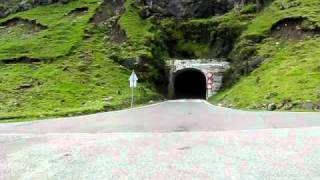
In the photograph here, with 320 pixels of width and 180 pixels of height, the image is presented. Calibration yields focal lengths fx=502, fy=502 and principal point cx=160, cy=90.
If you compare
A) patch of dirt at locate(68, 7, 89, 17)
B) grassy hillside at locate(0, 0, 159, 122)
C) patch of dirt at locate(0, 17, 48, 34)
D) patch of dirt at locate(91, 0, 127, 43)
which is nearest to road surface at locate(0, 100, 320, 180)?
grassy hillside at locate(0, 0, 159, 122)

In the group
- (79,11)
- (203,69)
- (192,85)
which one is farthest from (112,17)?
(203,69)

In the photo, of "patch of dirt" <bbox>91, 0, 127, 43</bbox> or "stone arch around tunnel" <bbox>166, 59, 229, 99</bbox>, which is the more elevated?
"patch of dirt" <bbox>91, 0, 127, 43</bbox>

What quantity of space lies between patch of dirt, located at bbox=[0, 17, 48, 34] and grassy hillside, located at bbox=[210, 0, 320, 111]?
27092mm

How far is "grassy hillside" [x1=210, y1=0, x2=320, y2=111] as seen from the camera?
110 feet

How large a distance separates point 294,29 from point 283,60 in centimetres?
805

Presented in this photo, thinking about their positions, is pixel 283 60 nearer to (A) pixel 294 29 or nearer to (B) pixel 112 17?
(A) pixel 294 29

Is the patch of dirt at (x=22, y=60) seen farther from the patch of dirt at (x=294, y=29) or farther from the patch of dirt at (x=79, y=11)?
the patch of dirt at (x=294, y=29)

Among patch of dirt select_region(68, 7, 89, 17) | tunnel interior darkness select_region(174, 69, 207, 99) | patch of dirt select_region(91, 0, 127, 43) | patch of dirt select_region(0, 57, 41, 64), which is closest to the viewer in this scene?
patch of dirt select_region(0, 57, 41, 64)

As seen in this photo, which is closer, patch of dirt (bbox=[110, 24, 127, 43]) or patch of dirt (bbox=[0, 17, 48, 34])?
Result: patch of dirt (bbox=[110, 24, 127, 43])

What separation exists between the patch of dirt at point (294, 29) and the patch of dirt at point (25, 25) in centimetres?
2965

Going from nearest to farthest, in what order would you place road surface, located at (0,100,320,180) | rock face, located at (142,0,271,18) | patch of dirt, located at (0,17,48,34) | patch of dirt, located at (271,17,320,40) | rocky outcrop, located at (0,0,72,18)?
road surface, located at (0,100,320,180) → patch of dirt, located at (271,17,320,40) → patch of dirt, located at (0,17,48,34) → rock face, located at (142,0,271,18) → rocky outcrop, located at (0,0,72,18)

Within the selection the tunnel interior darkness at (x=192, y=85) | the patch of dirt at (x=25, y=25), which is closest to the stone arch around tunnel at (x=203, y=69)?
the tunnel interior darkness at (x=192, y=85)

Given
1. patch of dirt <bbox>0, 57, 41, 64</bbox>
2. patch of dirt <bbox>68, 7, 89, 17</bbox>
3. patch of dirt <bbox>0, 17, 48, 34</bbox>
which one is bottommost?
patch of dirt <bbox>0, 57, 41, 64</bbox>

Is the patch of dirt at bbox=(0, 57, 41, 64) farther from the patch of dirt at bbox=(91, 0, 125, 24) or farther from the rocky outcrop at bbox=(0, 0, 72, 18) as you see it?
the rocky outcrop at bbox=(0, 0, 72, 18)
